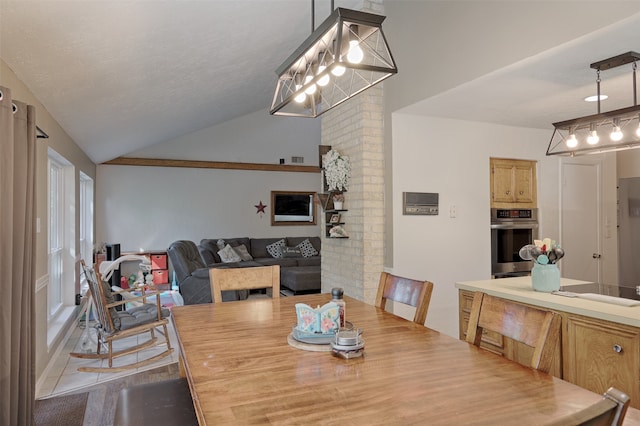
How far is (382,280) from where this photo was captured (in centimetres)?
240

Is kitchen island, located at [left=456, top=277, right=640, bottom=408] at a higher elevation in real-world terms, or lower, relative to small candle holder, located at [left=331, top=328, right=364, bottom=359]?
lower

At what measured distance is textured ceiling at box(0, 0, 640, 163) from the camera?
2.18 m

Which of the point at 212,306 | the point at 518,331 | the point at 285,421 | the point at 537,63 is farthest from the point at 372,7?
the point at 285,421

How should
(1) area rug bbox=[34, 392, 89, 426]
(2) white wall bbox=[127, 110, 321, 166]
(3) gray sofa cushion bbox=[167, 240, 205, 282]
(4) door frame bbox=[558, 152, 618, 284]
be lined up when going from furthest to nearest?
(2) white wall bbox=[127, 110, 321, 166] < (3) gray sofa cushion bbox=[167, 240, 205, 282] < (4) door frame bbox=[558, 152, 618, 284] < (1) area rug bbox=[34, 392, 89, 426]

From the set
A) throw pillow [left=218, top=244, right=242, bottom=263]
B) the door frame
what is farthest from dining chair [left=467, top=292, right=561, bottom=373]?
throw pillow [left=218, top=244, right=242, bottom=263]

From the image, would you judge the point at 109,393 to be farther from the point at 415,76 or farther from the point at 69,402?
the point at 415,76

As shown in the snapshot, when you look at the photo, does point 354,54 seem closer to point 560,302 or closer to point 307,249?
point 560,302

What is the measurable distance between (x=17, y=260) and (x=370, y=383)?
2004 millimetres

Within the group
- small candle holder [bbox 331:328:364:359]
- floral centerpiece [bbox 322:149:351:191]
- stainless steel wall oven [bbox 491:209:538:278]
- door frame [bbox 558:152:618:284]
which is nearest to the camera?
small candle holder [bbox 331:328:364:359]

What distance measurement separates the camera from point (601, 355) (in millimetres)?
2104

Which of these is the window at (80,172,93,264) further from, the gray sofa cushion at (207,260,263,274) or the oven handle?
the oven handle

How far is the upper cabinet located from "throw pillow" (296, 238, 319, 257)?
15.9 ft

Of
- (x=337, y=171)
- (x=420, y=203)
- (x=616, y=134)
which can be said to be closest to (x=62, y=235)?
(x=337, y=171)

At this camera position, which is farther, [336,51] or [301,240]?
[301,240]
